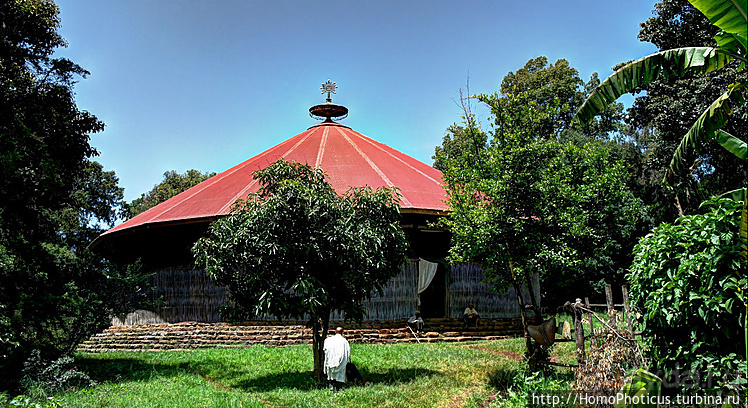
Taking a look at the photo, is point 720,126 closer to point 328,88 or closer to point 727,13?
point 727,13

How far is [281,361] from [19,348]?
5.12 meters

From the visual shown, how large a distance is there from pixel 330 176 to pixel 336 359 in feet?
29.6

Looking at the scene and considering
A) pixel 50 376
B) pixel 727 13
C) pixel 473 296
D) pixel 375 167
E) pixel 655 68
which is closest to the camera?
pixel 727 13

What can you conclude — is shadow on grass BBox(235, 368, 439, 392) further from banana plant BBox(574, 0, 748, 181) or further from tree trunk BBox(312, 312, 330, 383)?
banana plant BBox(574, 0, 748, 181)

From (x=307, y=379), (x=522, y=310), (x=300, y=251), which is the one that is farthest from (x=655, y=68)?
(x=307, y=379)

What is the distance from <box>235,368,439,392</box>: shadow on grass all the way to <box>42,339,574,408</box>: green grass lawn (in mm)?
17

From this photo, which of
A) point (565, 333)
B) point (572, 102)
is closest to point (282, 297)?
point (565, 333)

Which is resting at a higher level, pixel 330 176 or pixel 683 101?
pixel 683 101

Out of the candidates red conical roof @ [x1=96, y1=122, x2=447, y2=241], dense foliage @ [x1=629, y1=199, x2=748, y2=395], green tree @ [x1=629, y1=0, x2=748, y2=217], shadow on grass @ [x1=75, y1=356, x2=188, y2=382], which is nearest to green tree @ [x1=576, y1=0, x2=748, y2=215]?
dense foliage @ [x1=629, y1=199, x2=748, y2=395]

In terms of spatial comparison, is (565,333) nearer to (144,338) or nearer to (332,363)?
(332,363)

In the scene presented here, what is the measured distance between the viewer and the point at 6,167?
8805 millimetres

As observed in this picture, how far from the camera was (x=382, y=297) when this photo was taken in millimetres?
14000

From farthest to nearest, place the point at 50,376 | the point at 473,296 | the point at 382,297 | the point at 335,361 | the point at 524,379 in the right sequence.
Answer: the point at 473,296 < the point at 382,297 < the point at 50,376 < the point at 335,361 < the point at 524,379

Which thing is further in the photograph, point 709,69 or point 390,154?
point 390,154
